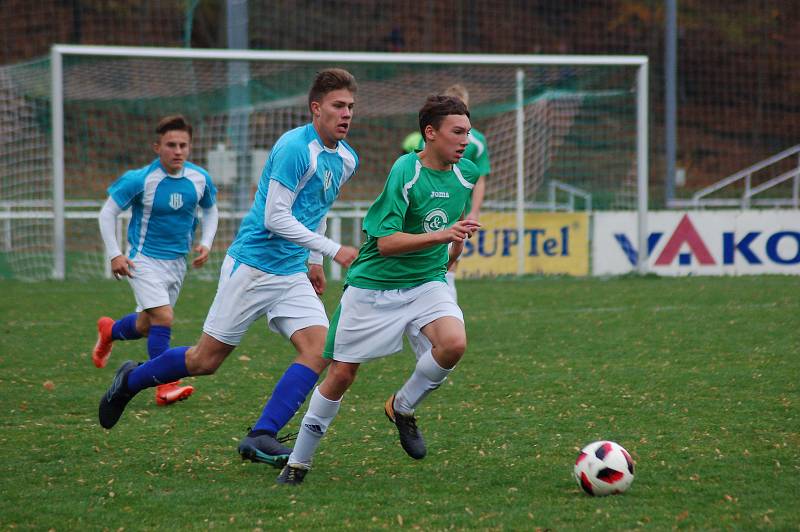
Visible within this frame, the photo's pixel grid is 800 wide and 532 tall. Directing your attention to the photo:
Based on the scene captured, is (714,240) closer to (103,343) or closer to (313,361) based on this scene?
(103,343)

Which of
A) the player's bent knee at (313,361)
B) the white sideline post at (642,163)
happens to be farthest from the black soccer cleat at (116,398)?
the white sideline post at (642,163)

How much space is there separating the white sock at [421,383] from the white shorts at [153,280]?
234cm

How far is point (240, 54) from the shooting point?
12.6m

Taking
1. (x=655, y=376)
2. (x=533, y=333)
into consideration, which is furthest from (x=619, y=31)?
(x=655, y=376)

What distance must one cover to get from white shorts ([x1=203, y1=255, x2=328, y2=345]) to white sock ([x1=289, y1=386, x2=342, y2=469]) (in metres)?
0.58

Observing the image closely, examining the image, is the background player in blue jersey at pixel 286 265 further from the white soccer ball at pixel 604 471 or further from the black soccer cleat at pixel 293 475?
the white soccer ball at pixel 604 471

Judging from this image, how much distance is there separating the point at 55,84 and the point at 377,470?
9375 millimetres

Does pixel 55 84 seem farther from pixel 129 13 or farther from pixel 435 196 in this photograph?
pixel 129 13

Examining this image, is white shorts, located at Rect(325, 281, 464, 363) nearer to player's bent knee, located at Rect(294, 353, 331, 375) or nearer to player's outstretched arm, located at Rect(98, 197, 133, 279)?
player's bent knee, located at Rect(294, 353, 331, 375)

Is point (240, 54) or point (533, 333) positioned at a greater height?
point (240, 54)

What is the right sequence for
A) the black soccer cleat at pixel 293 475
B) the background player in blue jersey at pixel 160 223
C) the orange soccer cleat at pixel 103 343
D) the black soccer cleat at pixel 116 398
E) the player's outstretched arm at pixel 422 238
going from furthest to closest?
1. the orange soccer cleat at pixel 103 343
2. the background player in blue jersey at pixel 160 223
3. the black soccer cleat at pixel 116 398
4. the black soccer cleat at pixel 293 475
5. the player's outstretched arm at pixel 422 238

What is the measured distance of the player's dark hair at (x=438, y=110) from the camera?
15.3 ft

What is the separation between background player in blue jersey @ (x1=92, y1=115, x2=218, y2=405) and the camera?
21.6ft

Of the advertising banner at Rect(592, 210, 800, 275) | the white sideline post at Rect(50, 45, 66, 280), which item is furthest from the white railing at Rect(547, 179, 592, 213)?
the white sideline post at Rect(50, 45, 66, 280)
